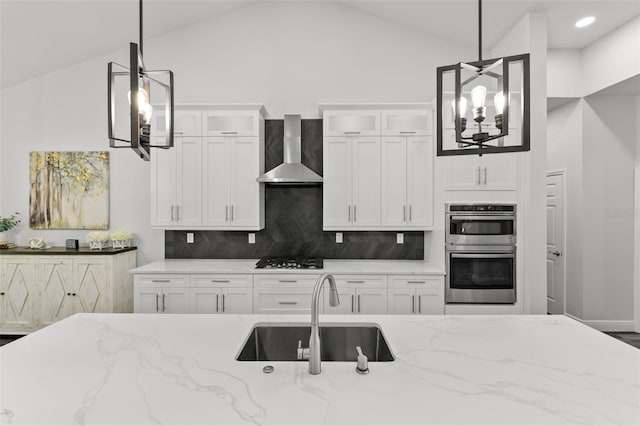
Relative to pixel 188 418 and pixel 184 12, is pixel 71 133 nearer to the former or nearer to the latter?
pixel 184 12

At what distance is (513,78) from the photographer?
333 cm

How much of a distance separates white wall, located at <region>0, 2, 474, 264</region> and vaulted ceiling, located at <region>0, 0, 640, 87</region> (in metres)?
0.13

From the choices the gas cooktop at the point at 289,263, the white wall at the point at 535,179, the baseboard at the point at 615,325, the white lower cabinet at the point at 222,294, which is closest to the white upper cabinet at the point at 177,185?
the white lower cabinet at the point at 222,294

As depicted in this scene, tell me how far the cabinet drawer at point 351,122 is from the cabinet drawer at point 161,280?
6.86ft

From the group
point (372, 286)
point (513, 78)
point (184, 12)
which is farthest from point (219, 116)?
point (513, 78)

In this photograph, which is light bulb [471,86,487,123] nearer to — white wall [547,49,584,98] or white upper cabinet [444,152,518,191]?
white upper cabinet [444,152,518,191]

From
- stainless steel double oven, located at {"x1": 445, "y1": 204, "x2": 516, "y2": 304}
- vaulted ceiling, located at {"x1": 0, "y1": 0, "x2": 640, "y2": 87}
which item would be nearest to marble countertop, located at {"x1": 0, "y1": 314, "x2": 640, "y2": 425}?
stainless steel double oven, located at {"x1": 445, "y1": 204, "x2": 516, "y2": 304}

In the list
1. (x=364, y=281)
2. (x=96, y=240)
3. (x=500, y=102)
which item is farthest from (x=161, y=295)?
(x=500, y=102)

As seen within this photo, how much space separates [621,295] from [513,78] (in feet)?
9.96

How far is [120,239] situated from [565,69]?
220 inches

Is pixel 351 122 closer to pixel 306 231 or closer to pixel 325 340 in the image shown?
pixel 306 231

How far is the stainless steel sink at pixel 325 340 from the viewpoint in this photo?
1736mm

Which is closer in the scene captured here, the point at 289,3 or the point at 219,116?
the point at 219,116

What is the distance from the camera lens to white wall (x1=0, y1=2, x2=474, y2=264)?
4.06 m
